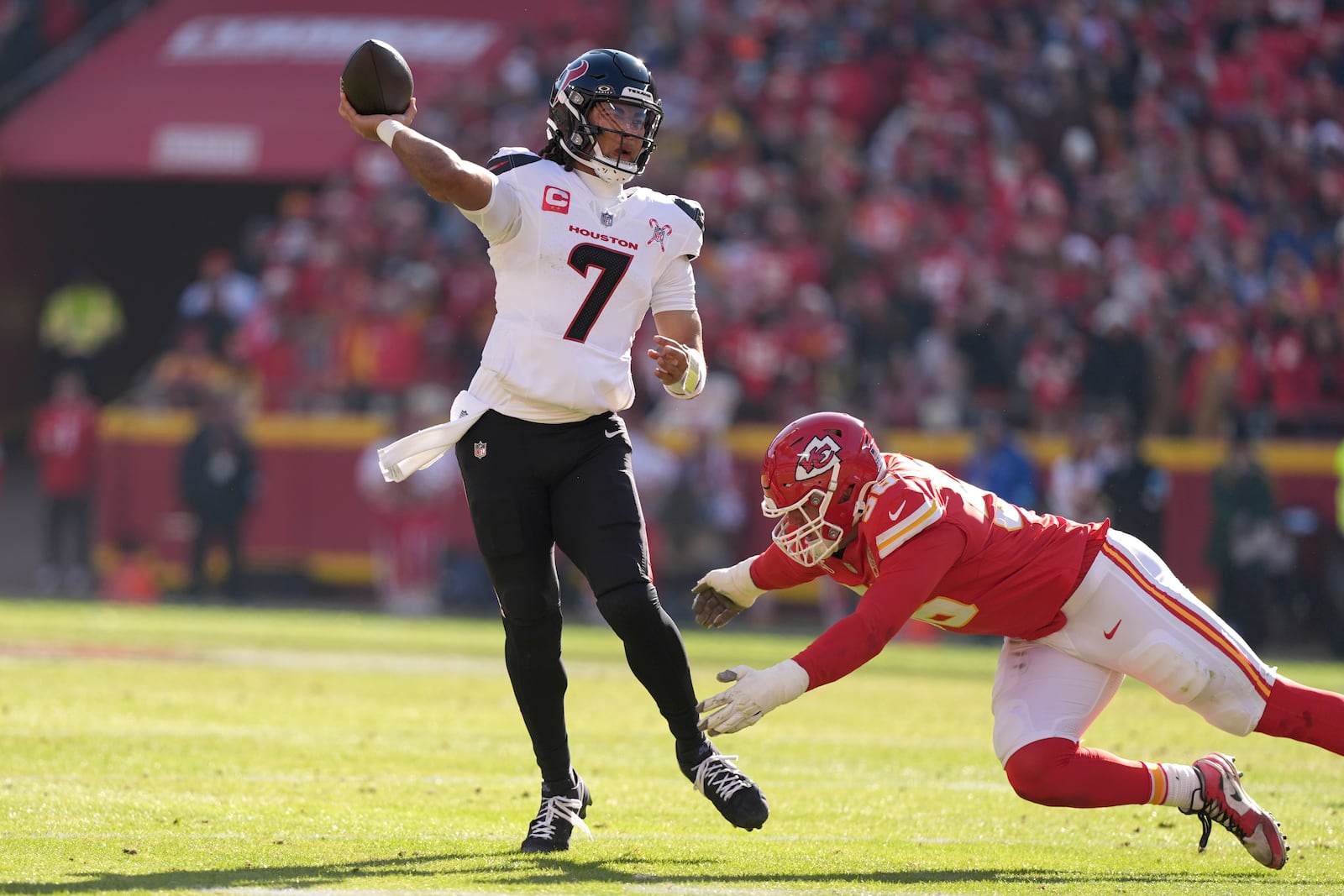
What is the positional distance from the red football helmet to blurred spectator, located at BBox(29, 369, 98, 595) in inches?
507

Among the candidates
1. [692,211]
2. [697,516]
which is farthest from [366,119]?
[697,516]

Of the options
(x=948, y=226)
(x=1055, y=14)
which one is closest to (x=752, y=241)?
(x=948, y=226)

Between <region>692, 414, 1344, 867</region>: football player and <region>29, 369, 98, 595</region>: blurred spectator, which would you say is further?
<region>29, 369, 98, 595</region>: blurred spectator

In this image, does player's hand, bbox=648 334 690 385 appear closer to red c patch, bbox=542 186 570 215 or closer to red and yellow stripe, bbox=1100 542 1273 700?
red c patch, bbox=542 186 570 215

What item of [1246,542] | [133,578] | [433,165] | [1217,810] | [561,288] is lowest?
[133,578]

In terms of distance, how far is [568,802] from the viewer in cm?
516

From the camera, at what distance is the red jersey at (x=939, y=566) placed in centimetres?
464

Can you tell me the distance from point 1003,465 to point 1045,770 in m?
8.74

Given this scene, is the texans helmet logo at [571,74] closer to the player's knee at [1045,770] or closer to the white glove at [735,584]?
the white glove at [735,584]

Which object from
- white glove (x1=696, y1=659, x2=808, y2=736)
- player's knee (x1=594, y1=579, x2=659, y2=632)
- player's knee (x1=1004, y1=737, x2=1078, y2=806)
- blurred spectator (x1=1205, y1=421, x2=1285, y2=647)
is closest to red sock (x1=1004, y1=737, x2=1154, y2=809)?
player's knee (x1=1004, y1=737, x2=1078, y2=806)

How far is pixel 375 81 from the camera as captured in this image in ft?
15.9

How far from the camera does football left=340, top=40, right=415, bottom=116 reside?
4844 millimetres

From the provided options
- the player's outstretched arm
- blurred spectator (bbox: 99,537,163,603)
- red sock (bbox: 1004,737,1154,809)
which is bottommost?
blurred spectator (bbox: 99,537,163,603)

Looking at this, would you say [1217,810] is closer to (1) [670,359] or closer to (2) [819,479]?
(2) [819,479]
